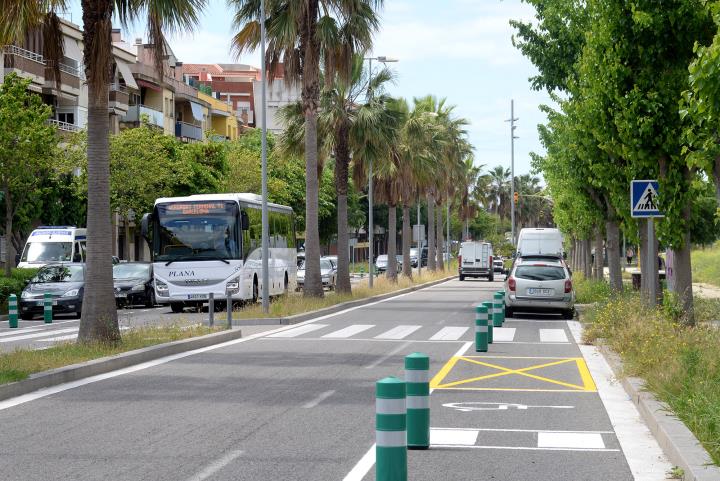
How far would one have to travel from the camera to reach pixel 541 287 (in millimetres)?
30422

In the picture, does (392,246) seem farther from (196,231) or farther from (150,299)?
(196,231)

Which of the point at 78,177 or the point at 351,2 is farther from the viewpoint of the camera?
the point at 78,177

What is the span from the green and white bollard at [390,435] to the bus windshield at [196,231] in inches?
1069

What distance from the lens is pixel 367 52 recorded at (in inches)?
1421

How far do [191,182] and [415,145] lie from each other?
13426 millimetres

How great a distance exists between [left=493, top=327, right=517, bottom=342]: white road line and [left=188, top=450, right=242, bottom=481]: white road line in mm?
13815

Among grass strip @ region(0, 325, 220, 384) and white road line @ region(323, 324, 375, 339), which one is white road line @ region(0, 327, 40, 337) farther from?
white road line @ region(323, 324, 375, 339)

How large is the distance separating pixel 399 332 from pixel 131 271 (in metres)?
17.2

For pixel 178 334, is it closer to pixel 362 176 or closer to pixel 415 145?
pixel 362 176

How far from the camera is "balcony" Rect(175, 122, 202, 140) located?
7894 centimetres

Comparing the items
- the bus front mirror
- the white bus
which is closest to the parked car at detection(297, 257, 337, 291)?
the white bus

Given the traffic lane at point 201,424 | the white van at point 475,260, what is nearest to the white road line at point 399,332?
the traffic lane at point 201,424

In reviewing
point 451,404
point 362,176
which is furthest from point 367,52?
point 451,404

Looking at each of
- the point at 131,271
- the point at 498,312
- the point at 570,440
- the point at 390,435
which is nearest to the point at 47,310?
the point at 131,271
